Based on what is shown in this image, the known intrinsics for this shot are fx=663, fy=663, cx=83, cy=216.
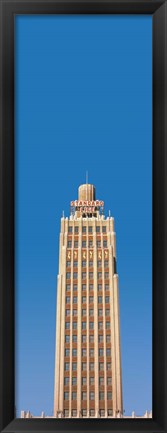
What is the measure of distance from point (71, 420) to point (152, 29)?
1195mm

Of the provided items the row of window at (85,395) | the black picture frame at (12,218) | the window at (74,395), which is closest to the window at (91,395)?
the row of window at (85,395)

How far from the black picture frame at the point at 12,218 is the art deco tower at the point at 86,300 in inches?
620

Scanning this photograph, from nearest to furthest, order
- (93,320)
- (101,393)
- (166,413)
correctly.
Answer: (166,413) → (101,393) → (93,320)

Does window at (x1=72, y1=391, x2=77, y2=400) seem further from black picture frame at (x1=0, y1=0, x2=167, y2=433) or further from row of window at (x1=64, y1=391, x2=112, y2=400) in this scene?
black picture frame at (x1=0, y1=0, x2=167, y2=433)

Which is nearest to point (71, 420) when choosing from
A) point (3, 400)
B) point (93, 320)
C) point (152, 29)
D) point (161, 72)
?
point (3, 400)

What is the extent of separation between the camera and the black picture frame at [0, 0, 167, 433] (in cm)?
194

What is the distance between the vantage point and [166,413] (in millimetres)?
1917

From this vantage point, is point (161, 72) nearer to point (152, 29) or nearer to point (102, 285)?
point (152, 29)

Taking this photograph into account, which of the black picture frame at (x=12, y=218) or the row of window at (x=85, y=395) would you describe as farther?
the row of window at (x=85, y=395)

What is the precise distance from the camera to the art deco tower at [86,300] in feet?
60.5

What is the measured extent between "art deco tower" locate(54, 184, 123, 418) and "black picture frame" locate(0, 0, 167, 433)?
620 inches

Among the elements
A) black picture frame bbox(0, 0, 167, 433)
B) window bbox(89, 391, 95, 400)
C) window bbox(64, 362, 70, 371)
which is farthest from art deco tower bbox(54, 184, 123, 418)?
black picture frame bbox(0, 0, 167, 433)

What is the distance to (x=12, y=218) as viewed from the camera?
6.53 feet

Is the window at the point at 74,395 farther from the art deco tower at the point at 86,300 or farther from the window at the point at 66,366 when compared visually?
the window at the point at 66,366
